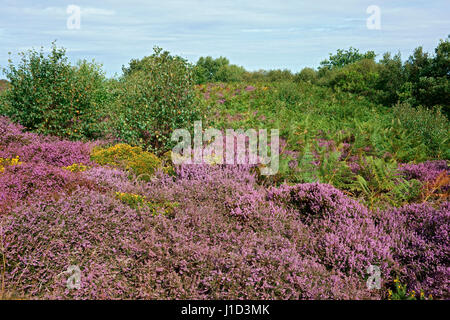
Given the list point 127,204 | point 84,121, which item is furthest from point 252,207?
point 84,121

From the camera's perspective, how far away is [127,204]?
446 cm

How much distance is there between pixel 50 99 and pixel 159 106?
391cm

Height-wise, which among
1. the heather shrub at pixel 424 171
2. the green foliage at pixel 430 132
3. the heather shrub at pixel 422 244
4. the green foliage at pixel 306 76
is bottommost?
the heather shrub at pixel 422 244

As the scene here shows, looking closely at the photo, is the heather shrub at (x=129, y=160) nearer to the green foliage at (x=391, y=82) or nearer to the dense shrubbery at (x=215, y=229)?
the dense shrubbery at (x=215, y=229)

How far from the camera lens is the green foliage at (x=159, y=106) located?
8.58 m

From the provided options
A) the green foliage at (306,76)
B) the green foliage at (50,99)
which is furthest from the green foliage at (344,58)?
the green foliage at (50,99)

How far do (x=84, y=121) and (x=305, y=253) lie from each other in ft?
30.3

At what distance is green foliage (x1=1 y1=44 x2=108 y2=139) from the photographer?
10242 mm

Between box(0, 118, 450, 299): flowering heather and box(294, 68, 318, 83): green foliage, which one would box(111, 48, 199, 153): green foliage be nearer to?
box(0, 118, 450, 299): flowering heather

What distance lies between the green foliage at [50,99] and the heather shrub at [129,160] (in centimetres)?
352

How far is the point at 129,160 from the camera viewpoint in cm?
695

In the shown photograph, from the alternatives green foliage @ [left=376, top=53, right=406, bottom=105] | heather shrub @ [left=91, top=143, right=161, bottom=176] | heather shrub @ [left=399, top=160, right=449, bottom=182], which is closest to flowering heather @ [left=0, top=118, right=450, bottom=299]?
heather shrub @ [left=91, top=143, right=161, bottom=176]

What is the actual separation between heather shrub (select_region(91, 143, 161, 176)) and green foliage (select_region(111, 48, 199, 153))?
3.52ft

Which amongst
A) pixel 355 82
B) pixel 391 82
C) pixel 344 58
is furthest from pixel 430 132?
pixel 344 58
